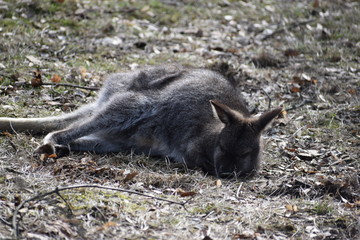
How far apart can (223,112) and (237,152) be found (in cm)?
43

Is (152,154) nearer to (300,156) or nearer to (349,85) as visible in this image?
(300,156)

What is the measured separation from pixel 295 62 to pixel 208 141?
377 centimetres

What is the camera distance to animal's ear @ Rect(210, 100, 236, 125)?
521 cm

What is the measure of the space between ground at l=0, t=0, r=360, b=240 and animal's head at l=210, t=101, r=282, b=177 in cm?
17

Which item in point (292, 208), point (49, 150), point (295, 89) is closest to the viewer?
point (292, 208)

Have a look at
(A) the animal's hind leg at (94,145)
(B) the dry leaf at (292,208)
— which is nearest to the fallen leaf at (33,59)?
(A) the animal's hind leg at (94,145)

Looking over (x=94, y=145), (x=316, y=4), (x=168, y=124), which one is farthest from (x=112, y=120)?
(x=316, y=4)

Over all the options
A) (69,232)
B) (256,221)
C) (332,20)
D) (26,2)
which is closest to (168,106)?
(256,221)

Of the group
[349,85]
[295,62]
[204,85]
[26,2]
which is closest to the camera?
[204,85]

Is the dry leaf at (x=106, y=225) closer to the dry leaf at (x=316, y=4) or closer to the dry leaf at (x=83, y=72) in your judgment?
the dry leaf at (x=83, y=72)

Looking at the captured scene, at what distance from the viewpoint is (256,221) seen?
415cm

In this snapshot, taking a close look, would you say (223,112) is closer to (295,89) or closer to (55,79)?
(295,89)

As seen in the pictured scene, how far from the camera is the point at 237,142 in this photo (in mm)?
5297

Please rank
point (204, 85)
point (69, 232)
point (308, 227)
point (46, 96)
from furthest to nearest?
point (46, 96), point (204, 85), point (308, 227), point (69, 232)
